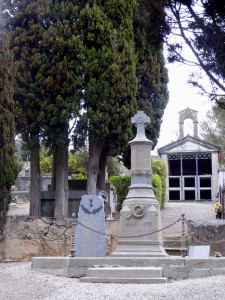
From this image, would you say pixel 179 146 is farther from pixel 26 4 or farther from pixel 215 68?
pixel 215 68

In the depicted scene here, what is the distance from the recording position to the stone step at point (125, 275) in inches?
327

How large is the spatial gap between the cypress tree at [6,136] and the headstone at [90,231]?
2.70 meters

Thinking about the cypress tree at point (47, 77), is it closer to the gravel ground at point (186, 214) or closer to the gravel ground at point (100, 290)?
the gravel ground at point (186, 214)

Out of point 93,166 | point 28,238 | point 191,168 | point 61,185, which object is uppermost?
point 191,168

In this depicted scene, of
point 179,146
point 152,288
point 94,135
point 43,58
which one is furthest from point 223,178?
point 152,288

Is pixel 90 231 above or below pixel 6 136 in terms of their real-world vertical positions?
below

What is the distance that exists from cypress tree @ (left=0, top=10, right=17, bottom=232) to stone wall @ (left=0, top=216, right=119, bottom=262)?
25.2 inches

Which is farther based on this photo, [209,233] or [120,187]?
[120,187]

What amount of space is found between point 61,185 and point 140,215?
17.1ft

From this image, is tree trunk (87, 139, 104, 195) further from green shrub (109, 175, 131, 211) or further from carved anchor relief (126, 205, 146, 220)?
green shrub (109, 175, 131, 211)

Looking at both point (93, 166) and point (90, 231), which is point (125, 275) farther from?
point (93, 166)

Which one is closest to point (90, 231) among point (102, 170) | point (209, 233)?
point (209, 233)

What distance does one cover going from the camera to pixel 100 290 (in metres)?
7.52

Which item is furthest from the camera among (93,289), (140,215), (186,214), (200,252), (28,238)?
(186,214)
